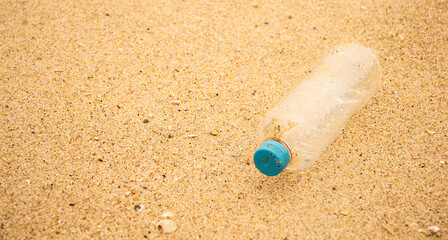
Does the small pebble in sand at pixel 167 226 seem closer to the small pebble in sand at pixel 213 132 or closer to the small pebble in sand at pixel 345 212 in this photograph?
the small pebble in sand at pixel 213 132

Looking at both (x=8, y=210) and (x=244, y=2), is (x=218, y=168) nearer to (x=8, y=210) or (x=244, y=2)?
(x=8, y=210)

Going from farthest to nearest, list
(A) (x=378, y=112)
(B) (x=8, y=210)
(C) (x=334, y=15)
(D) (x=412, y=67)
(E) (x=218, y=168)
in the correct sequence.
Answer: (C) (x=334, y=15), (D) (x=412, y=67), (A) (x=378, y=112), (E) (x=218, y=168), (B) (x=8, y=210)

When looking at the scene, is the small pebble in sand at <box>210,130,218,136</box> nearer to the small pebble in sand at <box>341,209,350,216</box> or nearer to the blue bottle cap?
the blue bottle cap

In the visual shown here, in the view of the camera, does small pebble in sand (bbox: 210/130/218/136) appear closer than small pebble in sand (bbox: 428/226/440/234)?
No

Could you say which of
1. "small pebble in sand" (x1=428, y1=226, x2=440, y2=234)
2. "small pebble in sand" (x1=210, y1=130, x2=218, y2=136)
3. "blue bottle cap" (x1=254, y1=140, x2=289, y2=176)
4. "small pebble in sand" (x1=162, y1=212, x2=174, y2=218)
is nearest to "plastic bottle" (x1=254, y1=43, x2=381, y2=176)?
"blue bottle cap" (x1=254, y1=140, x2=289, y2=176)

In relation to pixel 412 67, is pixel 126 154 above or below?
below

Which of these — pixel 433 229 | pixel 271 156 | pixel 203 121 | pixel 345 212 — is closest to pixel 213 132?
pixel 203 121

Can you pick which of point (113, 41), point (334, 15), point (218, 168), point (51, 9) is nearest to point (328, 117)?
point (218, 168)
